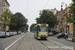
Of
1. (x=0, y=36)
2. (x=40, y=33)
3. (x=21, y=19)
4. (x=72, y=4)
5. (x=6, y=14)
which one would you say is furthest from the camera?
(x=21, y=19)

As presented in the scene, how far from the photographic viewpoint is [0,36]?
33.6 meters

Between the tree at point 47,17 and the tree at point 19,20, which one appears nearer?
the tree at point 47,17

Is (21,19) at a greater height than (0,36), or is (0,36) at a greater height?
(21,19)

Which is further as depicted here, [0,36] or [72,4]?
[0,36]

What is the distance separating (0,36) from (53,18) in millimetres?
29846

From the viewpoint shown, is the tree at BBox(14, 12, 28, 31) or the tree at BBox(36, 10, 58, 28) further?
the tree at BBox(14, 12, 28, 31)

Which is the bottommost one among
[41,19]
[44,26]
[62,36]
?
[62,36]

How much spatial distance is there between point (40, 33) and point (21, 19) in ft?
172

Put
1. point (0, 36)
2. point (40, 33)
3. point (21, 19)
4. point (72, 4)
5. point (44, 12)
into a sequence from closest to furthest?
point (40, 33), point (72, 4), point (0, 36), point (44, 12), point (21, 19)

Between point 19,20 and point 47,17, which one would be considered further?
point 19,20

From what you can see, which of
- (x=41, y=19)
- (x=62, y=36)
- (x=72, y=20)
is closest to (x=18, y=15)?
(x=41, y=19)

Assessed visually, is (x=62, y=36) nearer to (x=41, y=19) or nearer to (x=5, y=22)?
(x=5, y=22)

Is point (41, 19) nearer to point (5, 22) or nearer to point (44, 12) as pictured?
point (44, 12)

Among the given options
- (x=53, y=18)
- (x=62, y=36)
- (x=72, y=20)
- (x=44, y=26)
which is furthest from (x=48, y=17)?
(x=44, y=26)
